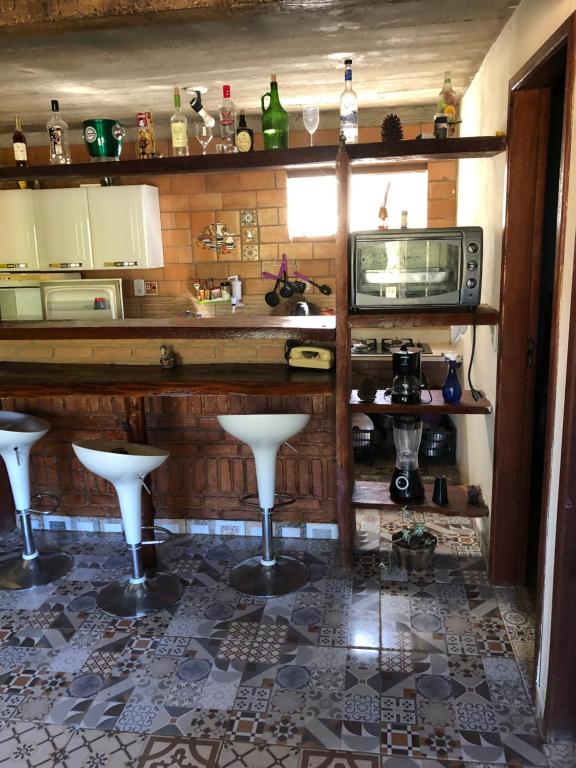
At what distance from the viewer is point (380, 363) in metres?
4.31

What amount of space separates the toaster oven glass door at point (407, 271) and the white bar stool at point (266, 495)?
1.96 feet

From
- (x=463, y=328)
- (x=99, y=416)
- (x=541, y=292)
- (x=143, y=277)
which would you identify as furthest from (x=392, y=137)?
(x=143, y=277)

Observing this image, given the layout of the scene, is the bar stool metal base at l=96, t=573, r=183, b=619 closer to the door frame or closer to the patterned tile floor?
the patterned tile floor

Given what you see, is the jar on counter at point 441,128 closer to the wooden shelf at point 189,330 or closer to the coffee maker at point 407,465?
the wooden shelf at point 189,330

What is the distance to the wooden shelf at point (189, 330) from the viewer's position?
2.65 m

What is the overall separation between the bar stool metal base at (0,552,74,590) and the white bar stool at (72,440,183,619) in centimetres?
32

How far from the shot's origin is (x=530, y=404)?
246 cm

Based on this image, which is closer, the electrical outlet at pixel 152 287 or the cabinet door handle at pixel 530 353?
the cabinet door handle at pixel 530 353

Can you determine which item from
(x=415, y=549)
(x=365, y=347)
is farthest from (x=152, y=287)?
(x=415, y=549)

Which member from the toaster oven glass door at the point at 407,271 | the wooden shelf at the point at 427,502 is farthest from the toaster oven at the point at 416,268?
the wooden shelf at the point at 427,502

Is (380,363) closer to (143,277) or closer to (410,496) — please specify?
(410,496)

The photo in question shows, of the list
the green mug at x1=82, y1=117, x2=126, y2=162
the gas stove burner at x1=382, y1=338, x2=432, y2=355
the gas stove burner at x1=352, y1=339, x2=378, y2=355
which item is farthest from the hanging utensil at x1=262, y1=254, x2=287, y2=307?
the green mug at x1=82, y1=117, x2=126, y2=162

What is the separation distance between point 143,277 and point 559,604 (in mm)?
3794

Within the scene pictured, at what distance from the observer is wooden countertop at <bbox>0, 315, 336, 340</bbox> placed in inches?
104
